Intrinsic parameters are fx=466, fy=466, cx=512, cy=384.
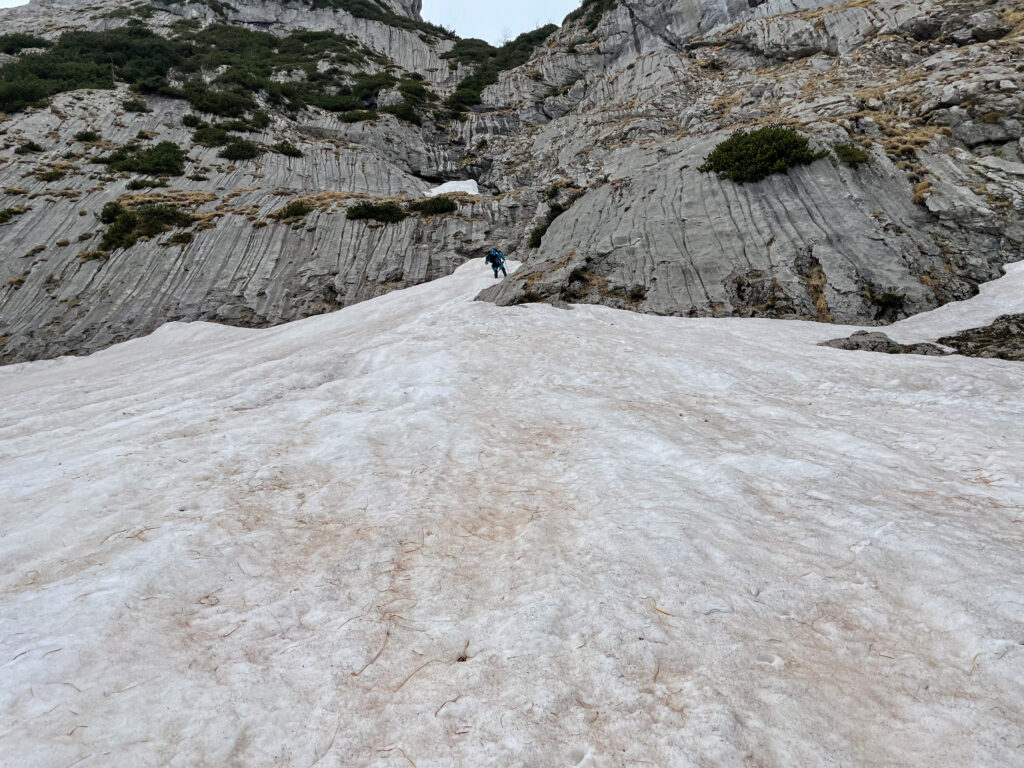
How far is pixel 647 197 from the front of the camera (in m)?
26.8

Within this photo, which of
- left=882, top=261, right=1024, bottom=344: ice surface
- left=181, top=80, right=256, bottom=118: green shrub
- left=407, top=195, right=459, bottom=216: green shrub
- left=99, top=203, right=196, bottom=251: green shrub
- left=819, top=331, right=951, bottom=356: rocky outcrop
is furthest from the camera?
left=181, top=80, right=256, bottom=118: green shrub

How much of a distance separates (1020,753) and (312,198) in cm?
4244

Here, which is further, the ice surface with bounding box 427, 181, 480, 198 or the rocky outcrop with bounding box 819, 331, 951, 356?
the ice surface with bounding box 427, 181, 480, 198

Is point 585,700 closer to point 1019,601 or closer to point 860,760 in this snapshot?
point 860,760

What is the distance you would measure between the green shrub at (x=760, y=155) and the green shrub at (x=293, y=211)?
89.4 feet

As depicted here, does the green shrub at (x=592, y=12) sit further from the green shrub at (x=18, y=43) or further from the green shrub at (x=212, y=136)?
the green shrub at (x=18, y=43)

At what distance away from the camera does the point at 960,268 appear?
18.6 meters

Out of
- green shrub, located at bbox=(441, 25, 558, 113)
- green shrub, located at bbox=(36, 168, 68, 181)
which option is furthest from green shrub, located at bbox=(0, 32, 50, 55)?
green shrub, located at bbox=(441, 25, 558, 113)

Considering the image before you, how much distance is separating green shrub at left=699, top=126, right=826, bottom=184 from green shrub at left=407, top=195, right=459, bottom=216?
62.2 feet

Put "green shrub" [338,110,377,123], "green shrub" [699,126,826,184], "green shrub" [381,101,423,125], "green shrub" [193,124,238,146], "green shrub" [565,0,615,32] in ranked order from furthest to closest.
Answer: "green shrub" [565,0,615,32] → "green shrub" [381,101,423,125] → "green shrub" [338,110,377,123] → "green shrub" [193,124,238,146] → "green shrub" [699,126,826,184]

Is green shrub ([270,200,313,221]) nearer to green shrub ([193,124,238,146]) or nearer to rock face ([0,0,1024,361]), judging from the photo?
rock face ([0,0,1024,361])

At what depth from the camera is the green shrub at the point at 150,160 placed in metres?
40.9

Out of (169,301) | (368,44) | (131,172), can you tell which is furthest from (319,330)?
(368,44)

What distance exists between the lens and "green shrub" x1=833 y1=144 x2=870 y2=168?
75.5ft
